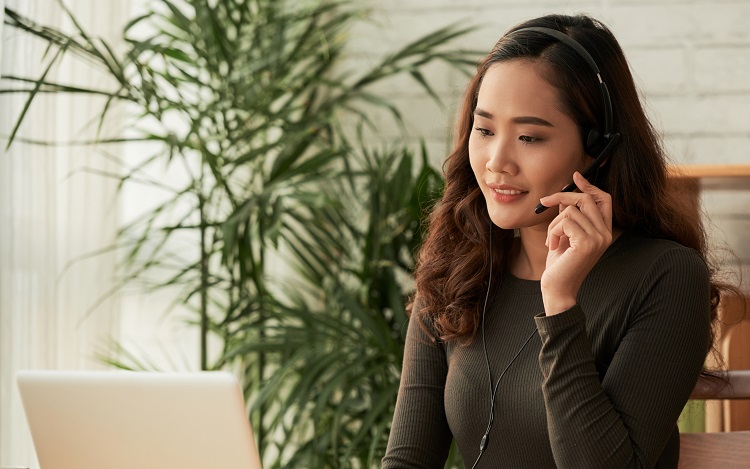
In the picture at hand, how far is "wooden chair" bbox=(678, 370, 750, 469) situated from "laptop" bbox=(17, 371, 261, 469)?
0.59 m

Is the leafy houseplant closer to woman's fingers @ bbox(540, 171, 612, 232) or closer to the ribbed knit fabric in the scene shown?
the ribbed knit fabric

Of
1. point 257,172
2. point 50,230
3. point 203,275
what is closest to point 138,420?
point 50,230

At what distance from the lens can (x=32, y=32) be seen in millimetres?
1868

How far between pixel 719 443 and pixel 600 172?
41 cm

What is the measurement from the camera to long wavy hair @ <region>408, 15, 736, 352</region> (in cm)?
136

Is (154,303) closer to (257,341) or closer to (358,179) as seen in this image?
(257,341)

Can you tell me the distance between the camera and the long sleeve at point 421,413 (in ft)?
4.85

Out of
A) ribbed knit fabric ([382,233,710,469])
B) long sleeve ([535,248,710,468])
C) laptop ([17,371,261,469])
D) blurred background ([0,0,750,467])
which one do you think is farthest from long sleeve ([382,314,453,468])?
blurred background ([0,0,750,467])

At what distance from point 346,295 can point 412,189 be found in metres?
0.29

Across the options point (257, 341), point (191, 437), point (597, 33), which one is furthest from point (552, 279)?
point (257, 341)

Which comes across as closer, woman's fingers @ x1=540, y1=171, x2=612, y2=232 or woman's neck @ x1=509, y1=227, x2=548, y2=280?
woman's fingers @ x1=540, y1=171, x2=612, y2=232

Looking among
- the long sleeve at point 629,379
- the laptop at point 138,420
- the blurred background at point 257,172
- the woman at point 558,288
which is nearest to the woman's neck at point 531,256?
the woman at point 558,288

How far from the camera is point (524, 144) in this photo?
135 centimetres

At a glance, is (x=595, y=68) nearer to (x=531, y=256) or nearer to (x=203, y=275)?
(x=531, y=256)
